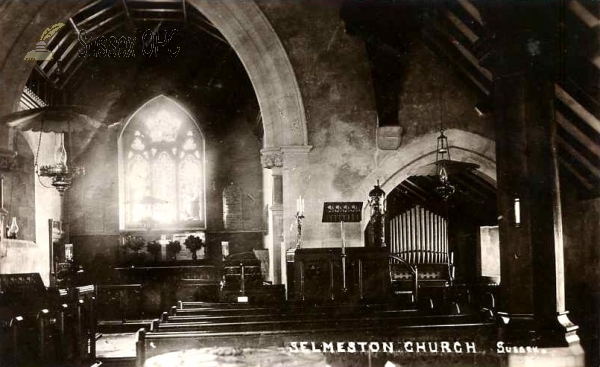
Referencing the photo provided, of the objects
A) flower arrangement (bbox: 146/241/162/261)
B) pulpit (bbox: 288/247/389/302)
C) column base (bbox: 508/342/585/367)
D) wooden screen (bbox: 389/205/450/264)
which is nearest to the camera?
column base (bbox: 508/342/585/367)

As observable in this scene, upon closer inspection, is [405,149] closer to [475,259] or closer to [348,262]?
[348,262]

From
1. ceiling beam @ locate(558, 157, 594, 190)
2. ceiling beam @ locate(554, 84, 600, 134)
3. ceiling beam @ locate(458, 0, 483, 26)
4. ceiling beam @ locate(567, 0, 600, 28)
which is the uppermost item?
ceiling beam @ locate(458, 0, 483, 26)

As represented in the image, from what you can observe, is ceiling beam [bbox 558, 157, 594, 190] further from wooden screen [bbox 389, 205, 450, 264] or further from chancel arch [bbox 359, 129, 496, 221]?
wooden screen [bbox 389, 205, 450, 264]

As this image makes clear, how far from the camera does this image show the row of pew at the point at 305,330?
462 cm

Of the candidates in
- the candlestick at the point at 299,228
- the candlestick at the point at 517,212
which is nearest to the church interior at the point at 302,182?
the candlestick at the point at 517,212

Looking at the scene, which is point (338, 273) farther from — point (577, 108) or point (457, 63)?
point (457, 63)

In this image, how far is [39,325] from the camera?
284 inches

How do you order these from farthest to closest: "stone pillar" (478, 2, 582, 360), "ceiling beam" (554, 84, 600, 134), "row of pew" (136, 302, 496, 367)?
1. "ceiling beam" (554, 84, 600, 134)
2. "stone pillar" (478, 2, 582, 360)
3. "row of pew" (136, 302, 496, 367)

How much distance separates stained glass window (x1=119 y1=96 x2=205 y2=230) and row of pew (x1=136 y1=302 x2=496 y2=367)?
1070 centimetres

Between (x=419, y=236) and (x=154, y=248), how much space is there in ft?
21.0

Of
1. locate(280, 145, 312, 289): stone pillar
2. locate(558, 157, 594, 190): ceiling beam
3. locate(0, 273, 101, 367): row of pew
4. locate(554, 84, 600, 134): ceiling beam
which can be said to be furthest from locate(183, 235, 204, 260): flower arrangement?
locate(554, 84, 600, 134): ceiling beam

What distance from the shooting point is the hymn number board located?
8523 mm

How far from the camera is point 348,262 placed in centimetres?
830

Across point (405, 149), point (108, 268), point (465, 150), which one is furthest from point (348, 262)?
point (108, 268)
